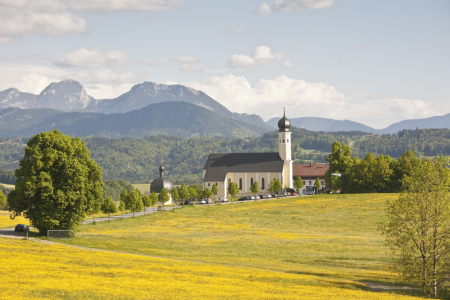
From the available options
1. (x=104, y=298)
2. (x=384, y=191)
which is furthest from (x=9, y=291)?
(x=384, y=191)

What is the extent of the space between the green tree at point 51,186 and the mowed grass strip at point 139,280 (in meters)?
12.8

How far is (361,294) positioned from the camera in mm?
36500

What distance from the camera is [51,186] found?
60.3 metres

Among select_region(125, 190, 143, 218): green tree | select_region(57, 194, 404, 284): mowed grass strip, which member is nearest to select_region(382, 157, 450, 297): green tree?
select_region(57, 194, 404, 284): mowed grass strip

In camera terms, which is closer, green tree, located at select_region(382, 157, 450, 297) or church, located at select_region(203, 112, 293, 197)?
green tree, located at select_region(382, 157, 450, 297)

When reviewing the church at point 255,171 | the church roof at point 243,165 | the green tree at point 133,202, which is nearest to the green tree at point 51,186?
the green tree at point 133,202

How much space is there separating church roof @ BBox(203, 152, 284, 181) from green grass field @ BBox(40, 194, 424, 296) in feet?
113

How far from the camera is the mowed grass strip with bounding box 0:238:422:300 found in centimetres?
3178

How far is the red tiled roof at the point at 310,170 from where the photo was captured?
577ft

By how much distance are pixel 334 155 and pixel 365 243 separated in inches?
2752

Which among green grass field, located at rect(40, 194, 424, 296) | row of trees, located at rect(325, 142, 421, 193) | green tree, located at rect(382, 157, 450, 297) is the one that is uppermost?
row of trees, located at rect(325, 142, 421, 193)

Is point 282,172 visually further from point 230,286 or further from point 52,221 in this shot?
point 230,286

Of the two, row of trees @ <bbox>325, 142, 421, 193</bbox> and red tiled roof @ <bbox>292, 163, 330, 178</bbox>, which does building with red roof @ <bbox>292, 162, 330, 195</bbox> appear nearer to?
red tiled roof @ <bbox>292, 163, 330, 178</bbox>

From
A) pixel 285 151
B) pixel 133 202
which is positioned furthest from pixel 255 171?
pixel 133 202
